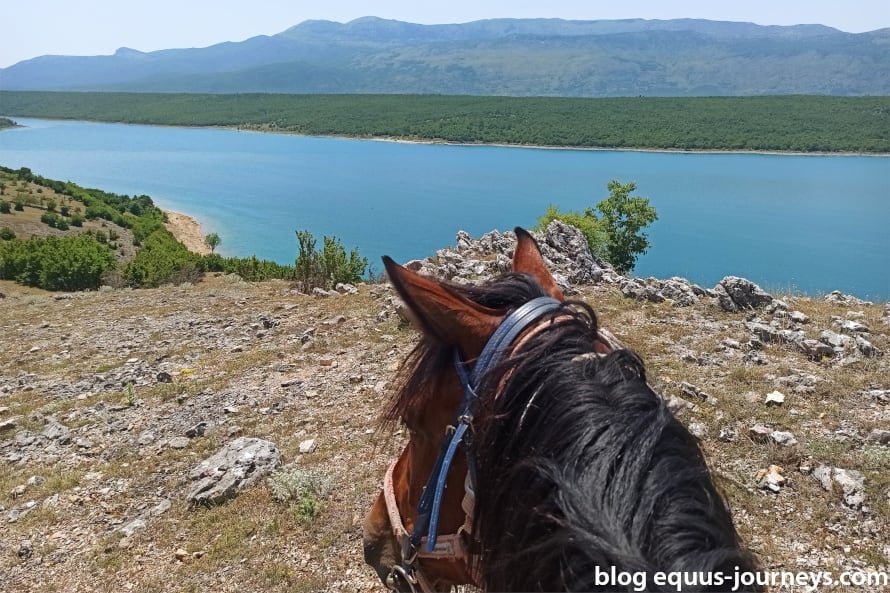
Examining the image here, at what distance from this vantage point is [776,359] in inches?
214

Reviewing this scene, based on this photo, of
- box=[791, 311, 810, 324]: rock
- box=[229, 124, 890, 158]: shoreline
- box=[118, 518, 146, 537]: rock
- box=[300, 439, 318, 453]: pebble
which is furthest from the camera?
box=[229, 124, 890, 158]: shoreline

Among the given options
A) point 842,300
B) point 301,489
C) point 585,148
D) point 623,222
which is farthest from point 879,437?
point 585,148

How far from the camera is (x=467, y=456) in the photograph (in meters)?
1.25

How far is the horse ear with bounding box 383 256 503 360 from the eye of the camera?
45.4 inches

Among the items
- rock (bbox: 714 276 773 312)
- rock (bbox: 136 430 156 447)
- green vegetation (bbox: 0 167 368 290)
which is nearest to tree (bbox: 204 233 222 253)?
green vegetation (bbox: 0 167 368 290)

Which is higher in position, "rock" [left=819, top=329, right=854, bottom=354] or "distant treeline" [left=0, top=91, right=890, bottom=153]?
"distant treeline" [left=0, top=91, right=890, bottom=153]

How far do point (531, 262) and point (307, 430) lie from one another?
390cm

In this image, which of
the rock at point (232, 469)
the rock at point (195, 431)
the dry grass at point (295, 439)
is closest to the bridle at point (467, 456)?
the dry grass at point (295, 439)

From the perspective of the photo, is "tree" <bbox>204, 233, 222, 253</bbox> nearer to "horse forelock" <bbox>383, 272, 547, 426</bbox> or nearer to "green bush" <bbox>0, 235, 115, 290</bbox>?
"green bush" <bbox>0, 235, 115, 290</bbox>

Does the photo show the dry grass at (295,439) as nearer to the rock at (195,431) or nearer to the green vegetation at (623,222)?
the rock at (195,431)

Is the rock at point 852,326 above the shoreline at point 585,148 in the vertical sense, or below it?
below

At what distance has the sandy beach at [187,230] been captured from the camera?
122 feet

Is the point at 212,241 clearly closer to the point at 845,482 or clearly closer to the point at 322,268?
the point at 322,268

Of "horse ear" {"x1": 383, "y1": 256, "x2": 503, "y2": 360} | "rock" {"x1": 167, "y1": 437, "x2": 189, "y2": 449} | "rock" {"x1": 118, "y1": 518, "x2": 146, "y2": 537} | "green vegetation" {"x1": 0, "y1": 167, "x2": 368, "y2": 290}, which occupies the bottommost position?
"green vegetation" {"x1": 0, "y1": 167, "x2": 368, "y2": 290}
